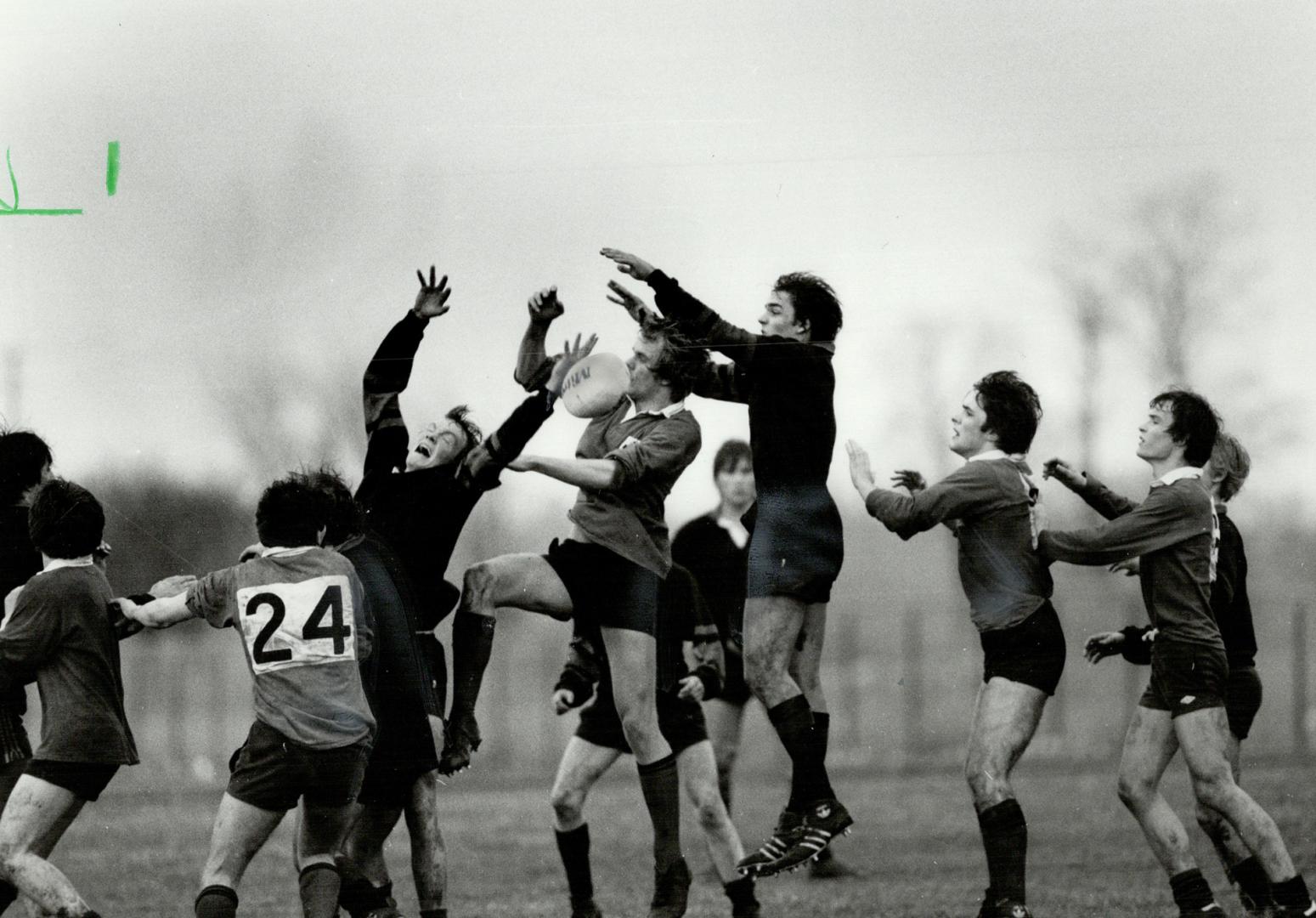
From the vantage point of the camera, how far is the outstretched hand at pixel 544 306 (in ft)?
22.1

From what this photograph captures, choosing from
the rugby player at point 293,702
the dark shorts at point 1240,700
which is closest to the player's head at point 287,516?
the rugby player at point 293,702

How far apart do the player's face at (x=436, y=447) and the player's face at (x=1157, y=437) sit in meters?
2.75

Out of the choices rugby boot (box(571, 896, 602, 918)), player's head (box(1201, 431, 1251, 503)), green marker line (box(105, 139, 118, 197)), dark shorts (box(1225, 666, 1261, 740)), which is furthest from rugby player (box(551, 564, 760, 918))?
green marker line (box(105, 139, 118, 197))

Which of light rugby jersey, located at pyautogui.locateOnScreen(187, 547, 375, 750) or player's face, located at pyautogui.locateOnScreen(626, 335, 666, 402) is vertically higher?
player's face, located at pyautogui.locateOnScreen(626, 335, 666, 402)

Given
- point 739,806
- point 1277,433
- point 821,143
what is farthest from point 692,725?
point 739,806

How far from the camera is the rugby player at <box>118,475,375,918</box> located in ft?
18.0

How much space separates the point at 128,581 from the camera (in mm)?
7461

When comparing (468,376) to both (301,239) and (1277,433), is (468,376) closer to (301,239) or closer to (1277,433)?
(301,239)

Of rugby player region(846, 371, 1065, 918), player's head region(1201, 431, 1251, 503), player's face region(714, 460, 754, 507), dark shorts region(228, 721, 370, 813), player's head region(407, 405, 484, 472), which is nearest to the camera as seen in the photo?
dark shorts region(228, 721, 370, 813)

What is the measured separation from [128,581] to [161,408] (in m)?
0.97

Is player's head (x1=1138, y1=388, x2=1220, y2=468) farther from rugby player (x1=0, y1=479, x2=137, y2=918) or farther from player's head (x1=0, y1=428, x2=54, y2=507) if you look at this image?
player's head (x1=0, y1=428, x2=54, y2=507)

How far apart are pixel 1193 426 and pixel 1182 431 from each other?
0.05 m

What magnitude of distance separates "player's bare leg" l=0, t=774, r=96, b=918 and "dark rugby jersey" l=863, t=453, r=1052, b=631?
3223 millimetres

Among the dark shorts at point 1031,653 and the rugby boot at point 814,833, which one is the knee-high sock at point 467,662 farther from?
the dark shorts at point 1031,653
